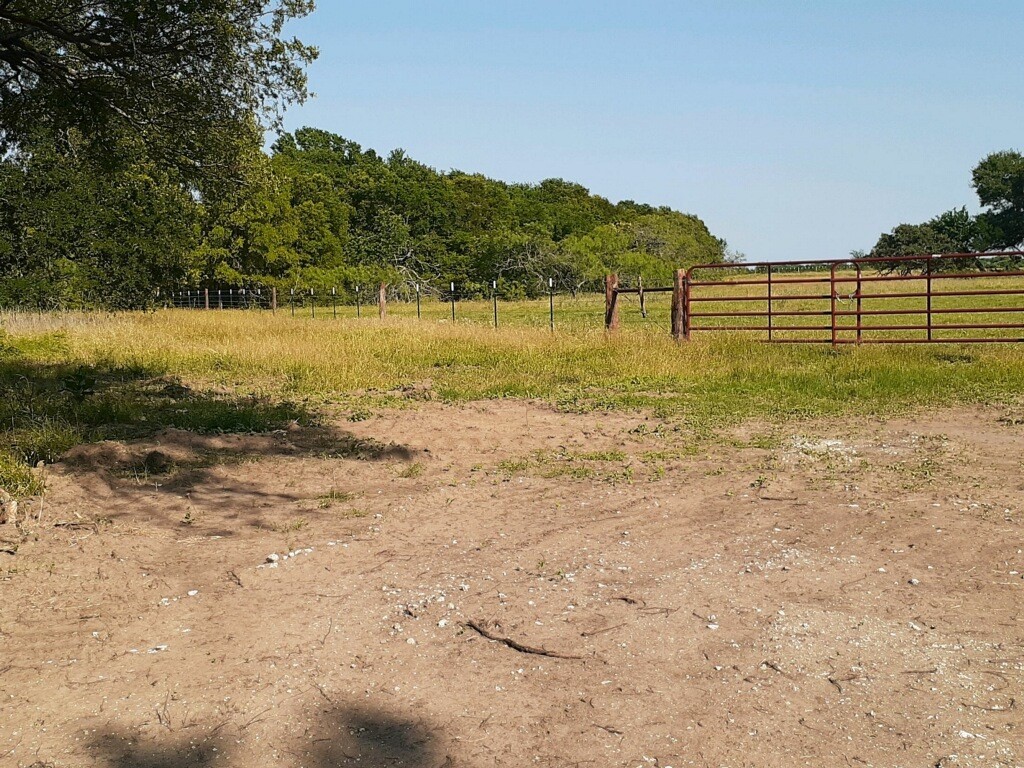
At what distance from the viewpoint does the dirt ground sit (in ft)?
→ 11.8

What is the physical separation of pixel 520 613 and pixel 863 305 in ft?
113

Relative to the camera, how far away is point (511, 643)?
4.43 metres

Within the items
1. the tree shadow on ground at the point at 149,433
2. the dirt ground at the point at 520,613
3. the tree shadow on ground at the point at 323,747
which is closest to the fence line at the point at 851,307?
the dirt ground at the point at 520,613

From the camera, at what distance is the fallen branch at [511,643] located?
4.31 meters

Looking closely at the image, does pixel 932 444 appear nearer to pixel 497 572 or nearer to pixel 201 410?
pixel 497 572

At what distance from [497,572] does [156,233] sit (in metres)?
30.7

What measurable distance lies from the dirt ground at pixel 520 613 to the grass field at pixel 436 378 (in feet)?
6.33

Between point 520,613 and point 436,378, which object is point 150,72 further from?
point 520,613

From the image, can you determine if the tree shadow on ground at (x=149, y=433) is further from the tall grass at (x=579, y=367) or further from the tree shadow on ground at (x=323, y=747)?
the tree shadow on ground at (x=323, y=747)

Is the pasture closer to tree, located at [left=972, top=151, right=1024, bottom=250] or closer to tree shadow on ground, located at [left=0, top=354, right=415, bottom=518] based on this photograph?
tree shadow on ground, located at [left=0, top=354, right=415, bottom=518]

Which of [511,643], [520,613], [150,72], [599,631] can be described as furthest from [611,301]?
[511,643]

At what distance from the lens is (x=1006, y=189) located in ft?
254

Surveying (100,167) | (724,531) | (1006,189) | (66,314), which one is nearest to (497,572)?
(724,531)

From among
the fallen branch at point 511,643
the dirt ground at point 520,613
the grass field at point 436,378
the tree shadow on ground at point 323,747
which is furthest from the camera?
the grass field at point 436,378
